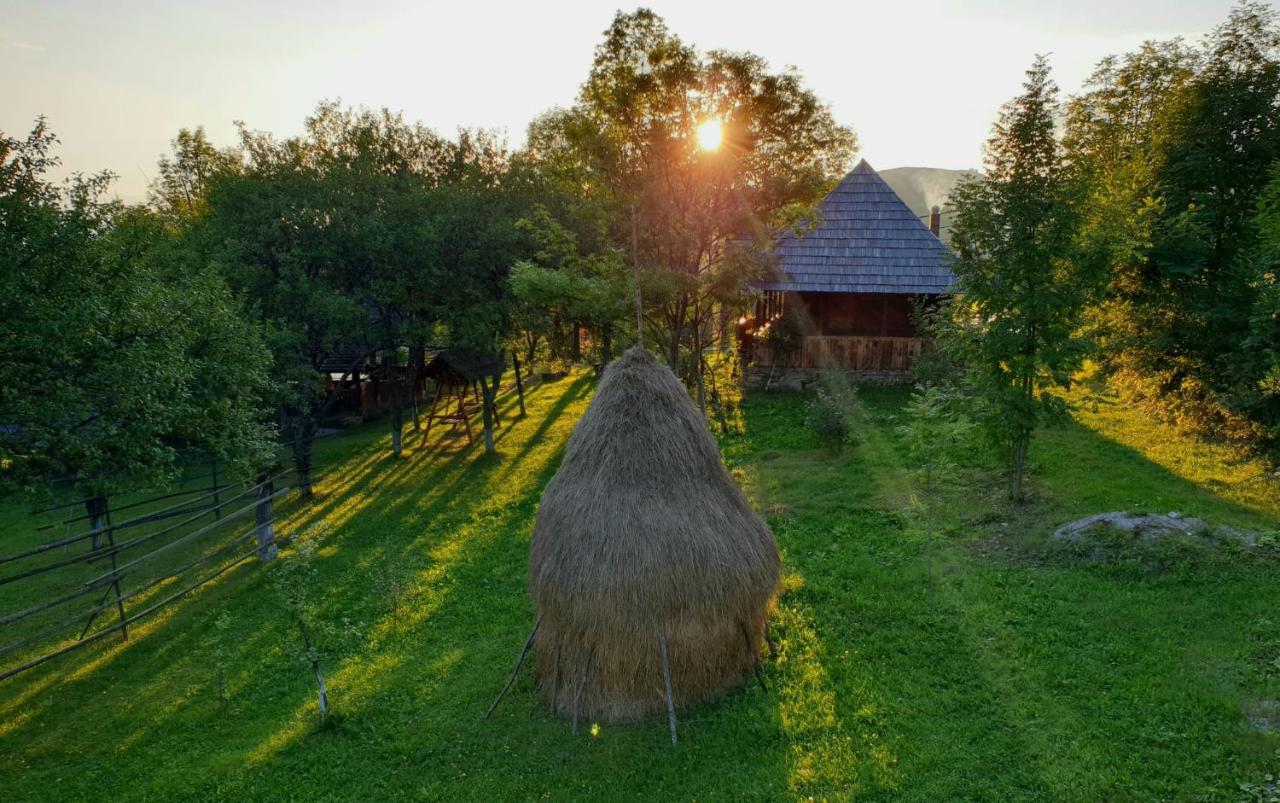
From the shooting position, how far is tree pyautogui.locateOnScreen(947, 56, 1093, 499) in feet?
37.4

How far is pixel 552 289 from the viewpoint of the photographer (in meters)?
14.6

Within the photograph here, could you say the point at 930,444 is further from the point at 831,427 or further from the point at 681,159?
the point at 681,159

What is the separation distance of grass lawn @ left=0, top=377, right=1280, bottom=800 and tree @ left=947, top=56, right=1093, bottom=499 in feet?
7.67

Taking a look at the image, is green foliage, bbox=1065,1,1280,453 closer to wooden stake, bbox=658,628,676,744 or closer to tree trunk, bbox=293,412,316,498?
wooden stake, bbox=658,628,676,744

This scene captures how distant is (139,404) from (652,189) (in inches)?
393

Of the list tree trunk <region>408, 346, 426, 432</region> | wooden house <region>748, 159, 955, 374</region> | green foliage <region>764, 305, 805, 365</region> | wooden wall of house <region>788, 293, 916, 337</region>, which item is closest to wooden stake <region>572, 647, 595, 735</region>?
tree trunk <region>408, 346, 426, 432</region>

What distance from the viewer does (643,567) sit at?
23.8 feet

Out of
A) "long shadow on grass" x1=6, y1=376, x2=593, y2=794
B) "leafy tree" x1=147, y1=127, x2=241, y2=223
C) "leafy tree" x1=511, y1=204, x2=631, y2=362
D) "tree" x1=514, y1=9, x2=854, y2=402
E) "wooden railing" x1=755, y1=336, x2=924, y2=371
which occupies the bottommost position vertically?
"long shadow on grass" x1=6, y1=376, x2=593, y2=794

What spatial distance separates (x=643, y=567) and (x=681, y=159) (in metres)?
9.81

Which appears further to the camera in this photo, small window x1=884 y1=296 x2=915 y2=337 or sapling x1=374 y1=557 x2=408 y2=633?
small window x1=884 y1=296 x2=915 y2=337

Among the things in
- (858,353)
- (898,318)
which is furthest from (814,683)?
(898,318)

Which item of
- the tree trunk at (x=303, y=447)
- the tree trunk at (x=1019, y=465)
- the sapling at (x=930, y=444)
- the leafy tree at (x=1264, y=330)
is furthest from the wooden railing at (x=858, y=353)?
the tree trunk at (x=303, y=447)

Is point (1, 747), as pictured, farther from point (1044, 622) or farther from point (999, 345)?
point (999, 345)

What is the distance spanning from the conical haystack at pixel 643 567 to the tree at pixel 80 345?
581cm
